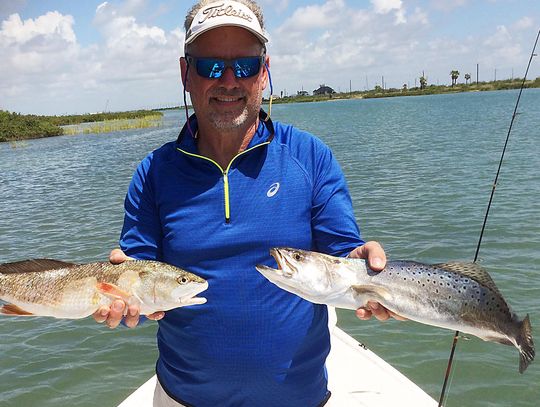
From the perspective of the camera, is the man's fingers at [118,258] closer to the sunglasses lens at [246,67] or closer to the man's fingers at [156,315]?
the man's fingers at [156,315]

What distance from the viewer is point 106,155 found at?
38500mm

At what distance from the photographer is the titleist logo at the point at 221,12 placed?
2953mm

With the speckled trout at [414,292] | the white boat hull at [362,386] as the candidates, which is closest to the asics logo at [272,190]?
the speckled trout at [414,292]

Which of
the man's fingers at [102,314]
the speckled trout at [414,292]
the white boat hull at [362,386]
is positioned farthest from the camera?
the white boat hull at [362,386]

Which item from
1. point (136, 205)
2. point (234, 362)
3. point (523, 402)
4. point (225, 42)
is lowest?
point (523, 402)

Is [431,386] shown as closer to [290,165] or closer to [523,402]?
[523,402]

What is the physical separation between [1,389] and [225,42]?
6.44 metres

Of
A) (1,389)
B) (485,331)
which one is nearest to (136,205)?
(485,331)

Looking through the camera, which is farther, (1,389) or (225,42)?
(1,389)

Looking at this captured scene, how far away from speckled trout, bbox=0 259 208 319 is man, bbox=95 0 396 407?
0.09m

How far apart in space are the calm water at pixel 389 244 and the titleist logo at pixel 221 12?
17.4ft

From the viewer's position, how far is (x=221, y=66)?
303cm

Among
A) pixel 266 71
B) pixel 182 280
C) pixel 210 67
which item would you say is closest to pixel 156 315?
pixel 182 280

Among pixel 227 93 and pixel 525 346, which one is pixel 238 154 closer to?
pixel 227 93
